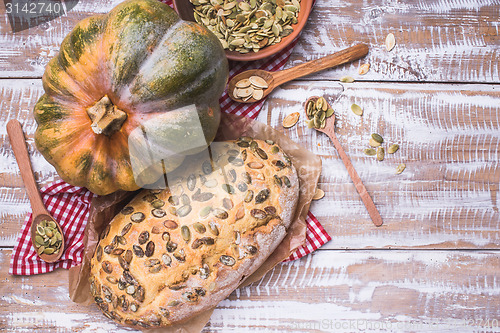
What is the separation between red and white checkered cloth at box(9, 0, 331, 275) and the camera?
62.9 inches

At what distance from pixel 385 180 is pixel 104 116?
108 centimetres

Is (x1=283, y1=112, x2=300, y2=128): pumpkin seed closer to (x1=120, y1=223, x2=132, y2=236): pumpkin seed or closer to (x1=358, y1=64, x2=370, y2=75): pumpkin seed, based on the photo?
(x1=358, y1=64, x2=370, y2=75): pumpkin seed

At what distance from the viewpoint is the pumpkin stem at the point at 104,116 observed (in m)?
1.17

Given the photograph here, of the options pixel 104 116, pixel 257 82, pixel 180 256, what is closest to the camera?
pixel 104 116

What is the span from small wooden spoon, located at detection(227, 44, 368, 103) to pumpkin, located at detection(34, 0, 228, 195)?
24 centimetres

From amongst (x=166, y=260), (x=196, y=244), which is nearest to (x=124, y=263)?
(x=166, y=260)

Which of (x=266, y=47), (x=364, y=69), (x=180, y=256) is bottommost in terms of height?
(x=180, y=256)

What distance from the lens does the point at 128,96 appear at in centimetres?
122

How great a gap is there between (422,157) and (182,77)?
3.34 ft

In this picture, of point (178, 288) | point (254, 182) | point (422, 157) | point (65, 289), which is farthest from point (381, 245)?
point (65, 289)

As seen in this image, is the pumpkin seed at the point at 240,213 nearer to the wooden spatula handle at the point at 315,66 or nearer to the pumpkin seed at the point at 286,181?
the pumpkin seed at the point at 286,181

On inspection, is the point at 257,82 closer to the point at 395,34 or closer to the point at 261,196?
the point at 261,196

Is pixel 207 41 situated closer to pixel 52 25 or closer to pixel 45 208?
pixel 52 25

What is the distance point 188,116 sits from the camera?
1.27 m
